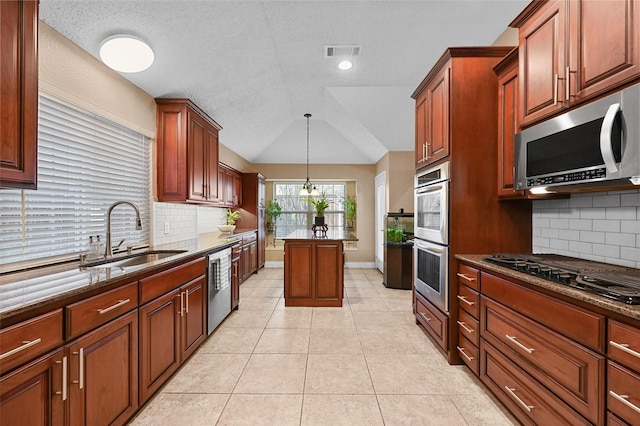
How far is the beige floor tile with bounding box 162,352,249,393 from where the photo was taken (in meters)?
2.27

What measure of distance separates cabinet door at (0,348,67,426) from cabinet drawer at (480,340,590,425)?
227 cm

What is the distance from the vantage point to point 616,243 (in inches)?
76.5

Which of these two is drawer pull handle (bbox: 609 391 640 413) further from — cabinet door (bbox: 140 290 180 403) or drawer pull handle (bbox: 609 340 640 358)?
cabinet door (bbox: 140 290 180 403)

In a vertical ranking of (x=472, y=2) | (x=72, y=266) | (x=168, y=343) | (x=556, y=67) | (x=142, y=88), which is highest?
(x=472, y=2)

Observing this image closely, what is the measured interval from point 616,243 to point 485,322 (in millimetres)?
945

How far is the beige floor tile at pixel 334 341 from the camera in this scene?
2.89 meters

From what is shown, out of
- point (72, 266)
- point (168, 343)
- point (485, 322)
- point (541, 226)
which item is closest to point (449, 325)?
point (485, 322)

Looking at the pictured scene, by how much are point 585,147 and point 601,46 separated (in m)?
0.50

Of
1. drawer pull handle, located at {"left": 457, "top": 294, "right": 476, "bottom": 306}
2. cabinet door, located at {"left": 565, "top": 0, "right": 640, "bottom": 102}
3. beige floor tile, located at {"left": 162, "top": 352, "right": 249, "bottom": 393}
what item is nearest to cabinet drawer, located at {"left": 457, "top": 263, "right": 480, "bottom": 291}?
drawer pull handle, located at {"left": 457, "top": 294, "right": 476, "bottom": 306}

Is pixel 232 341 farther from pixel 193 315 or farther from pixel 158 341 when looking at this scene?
pixel 158 341

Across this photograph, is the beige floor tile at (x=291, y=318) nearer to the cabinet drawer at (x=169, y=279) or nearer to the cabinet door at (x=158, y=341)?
the cabinet drawer at (x=169, y=279)

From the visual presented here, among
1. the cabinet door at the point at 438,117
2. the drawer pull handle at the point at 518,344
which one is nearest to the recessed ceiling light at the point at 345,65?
the cabinet door at the point at 438,117

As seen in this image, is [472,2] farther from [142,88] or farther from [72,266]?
[72,266]

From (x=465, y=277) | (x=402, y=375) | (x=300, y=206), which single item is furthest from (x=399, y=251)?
(x=300, y=206)
